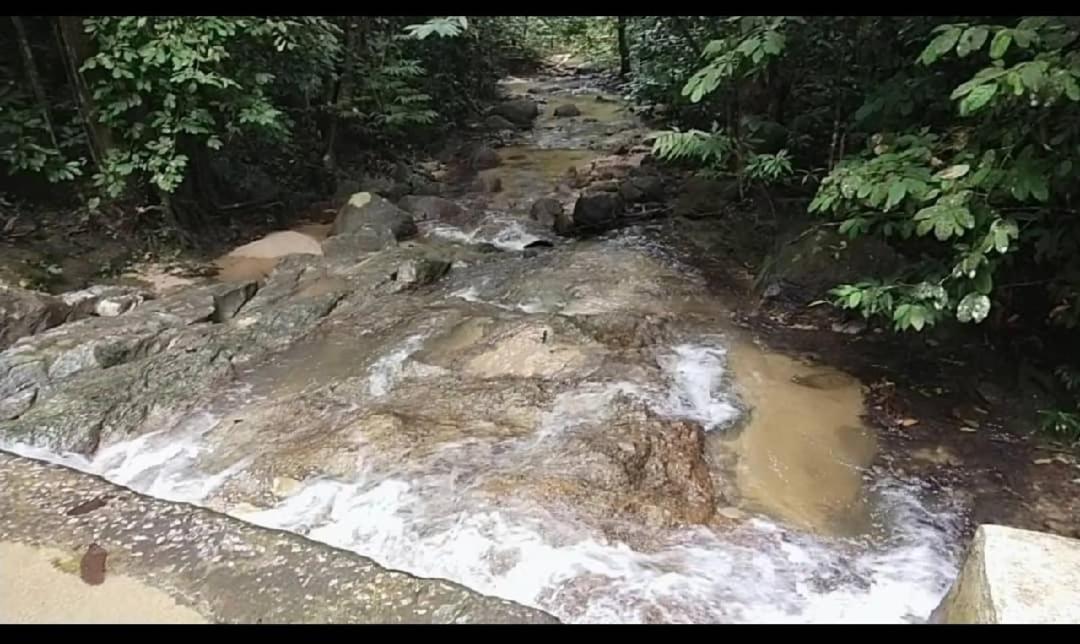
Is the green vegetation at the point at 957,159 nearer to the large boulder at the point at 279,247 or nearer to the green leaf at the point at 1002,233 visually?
the green leaf at the point at 1002,233

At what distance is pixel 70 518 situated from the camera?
305 cm

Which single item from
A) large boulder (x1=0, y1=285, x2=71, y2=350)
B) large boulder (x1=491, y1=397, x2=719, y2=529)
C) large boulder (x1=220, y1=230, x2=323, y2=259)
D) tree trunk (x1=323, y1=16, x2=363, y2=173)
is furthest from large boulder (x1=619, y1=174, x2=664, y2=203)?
large boulder (x1=0, y1=285, x2=71, y2=350)

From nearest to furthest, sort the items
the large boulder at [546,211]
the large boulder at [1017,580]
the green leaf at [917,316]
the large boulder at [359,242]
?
the large boulder at [1017,580]
the green leaf at [917,316]
the large boulder at [359,242]
the large boulder at [546,211]

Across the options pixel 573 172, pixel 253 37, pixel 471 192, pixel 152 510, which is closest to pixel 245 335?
pixel 152 510

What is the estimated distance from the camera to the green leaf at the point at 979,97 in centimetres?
261

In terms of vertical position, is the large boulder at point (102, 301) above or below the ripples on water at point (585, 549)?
above

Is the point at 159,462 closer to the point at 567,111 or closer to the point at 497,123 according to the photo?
the point at 497,123

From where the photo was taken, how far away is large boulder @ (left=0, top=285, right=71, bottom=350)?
4.78m

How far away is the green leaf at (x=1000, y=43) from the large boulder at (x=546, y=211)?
552 cm

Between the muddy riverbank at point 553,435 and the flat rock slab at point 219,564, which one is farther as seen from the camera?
the muddy riverbank at point 553,435

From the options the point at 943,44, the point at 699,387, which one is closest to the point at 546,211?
the point at 699,387

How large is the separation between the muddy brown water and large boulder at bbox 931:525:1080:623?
1.53ft

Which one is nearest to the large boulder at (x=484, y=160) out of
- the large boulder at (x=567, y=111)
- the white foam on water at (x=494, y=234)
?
the white foam on water at (x=494, y=234)

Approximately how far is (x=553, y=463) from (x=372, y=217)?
4.52 meters
